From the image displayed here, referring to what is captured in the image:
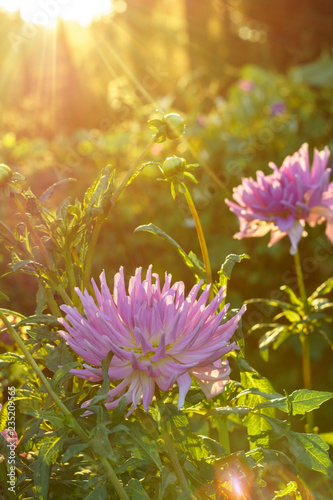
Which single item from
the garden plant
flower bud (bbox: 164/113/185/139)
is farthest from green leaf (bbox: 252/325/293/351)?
flower bud (bbox: 164/113/185/139)

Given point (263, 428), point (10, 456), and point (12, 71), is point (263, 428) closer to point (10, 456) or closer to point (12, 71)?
point (10, 456)

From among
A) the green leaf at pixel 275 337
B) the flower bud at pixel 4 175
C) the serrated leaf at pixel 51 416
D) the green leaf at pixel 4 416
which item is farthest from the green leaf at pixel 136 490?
the green leaf at pixel 275 337

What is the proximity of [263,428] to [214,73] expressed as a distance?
1245 cm

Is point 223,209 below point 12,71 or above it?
below

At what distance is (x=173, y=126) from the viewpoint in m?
0.98

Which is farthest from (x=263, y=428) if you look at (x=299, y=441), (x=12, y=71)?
(x=12, y=71)

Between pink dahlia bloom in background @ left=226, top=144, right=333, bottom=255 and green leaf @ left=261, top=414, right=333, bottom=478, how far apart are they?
0.63 m

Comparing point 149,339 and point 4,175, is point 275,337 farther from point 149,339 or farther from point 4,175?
point 4,175

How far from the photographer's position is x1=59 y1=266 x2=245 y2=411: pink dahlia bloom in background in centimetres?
76

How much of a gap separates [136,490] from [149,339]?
197 millimetres

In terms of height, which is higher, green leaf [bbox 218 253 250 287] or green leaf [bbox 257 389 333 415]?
green leaf [bbox 218 253 250 287]

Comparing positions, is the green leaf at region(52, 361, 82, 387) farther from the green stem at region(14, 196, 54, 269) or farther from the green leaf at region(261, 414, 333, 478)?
the green leaf at region(261, 414, 333, 478)

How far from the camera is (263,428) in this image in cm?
92

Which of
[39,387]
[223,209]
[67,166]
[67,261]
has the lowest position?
[39,387]
